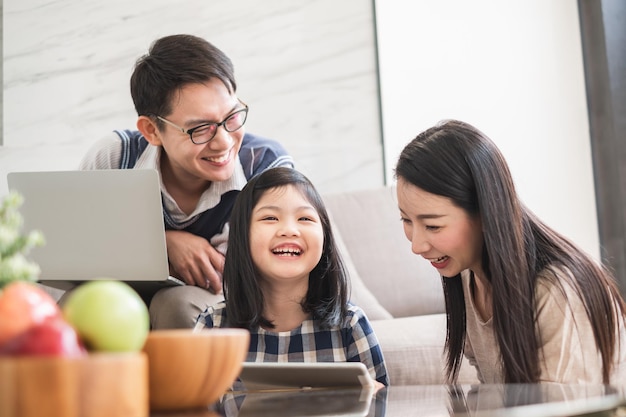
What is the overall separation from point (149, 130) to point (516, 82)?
1.87 meters

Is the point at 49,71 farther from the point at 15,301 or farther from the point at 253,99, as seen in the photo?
the point at 15,301

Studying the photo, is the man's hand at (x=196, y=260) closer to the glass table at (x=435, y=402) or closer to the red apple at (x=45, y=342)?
the glass table at (x=435, y=402)

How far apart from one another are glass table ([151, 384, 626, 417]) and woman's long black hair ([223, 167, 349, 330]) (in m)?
0.63

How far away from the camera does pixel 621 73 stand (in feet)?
11.0

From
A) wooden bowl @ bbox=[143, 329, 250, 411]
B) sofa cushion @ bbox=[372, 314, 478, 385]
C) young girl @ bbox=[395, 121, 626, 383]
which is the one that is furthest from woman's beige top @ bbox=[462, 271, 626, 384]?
→ wooden bowl @ bbox=[143, 329, 250, 411]

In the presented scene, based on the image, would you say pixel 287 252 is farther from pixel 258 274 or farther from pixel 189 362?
pixel 189 362

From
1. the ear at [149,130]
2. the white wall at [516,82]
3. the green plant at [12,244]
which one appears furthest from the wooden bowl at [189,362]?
the white wall at [516,82]

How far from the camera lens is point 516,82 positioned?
A: 3439mm

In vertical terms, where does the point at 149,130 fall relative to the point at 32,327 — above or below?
above

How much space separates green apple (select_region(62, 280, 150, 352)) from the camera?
646mm

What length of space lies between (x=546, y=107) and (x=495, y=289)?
2198 millimetres

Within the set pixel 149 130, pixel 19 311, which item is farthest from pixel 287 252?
pixel 19 311

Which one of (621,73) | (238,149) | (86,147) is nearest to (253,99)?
(86,147)

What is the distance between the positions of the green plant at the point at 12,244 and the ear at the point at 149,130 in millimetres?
1492
